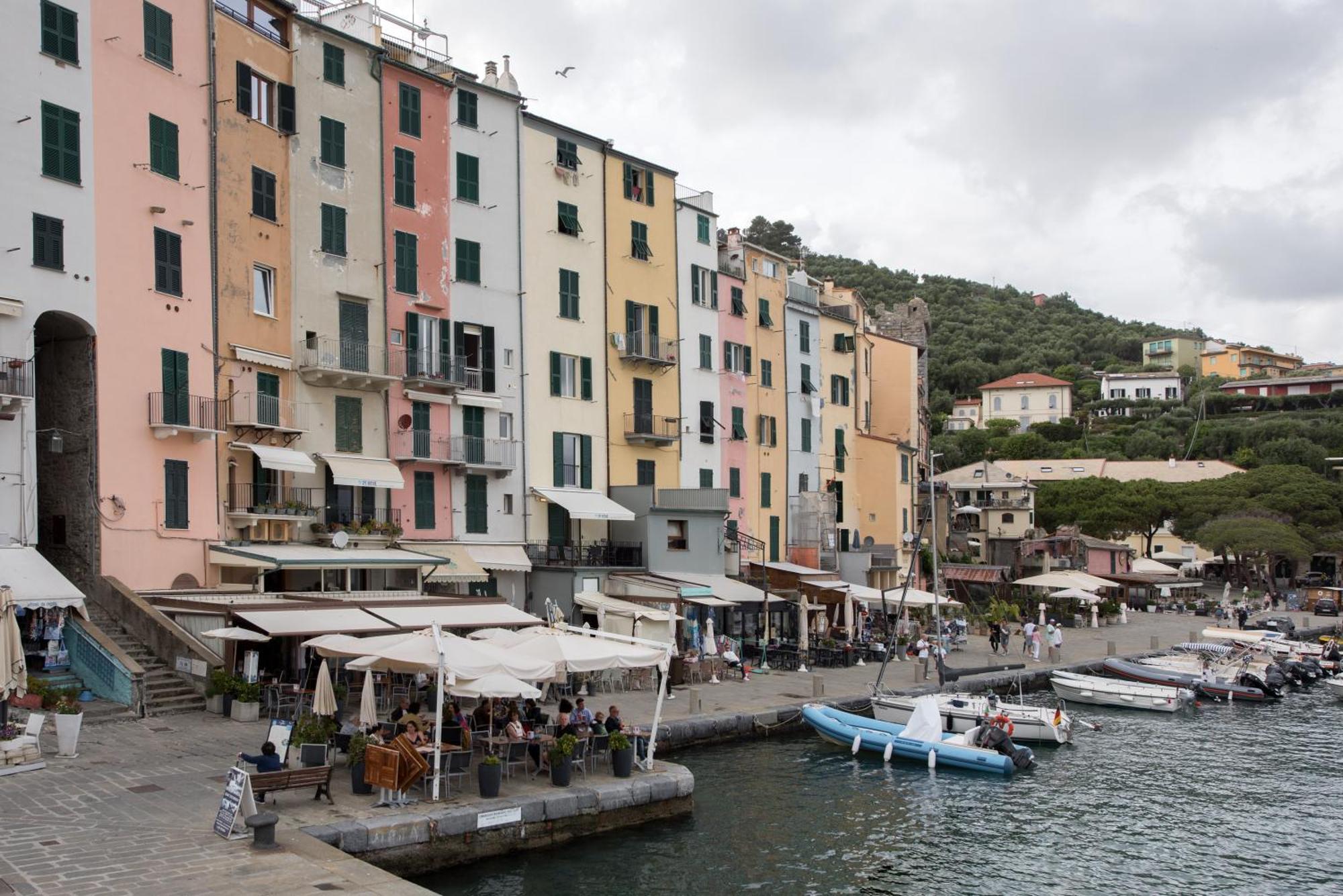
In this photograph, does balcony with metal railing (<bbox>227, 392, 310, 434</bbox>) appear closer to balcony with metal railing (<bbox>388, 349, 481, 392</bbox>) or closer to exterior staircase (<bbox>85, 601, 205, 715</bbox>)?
balcony with metal railing (<bbox>388, 349, 481, 392</bbox>)

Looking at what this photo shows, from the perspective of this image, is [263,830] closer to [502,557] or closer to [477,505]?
[502,557]

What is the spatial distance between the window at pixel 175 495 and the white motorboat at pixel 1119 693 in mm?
31162

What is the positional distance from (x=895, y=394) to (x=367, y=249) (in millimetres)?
40039

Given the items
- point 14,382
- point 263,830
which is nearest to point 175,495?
point 14,382

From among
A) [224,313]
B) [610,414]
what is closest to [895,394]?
[610,414]

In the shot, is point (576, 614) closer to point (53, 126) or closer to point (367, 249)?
point (367, 249)

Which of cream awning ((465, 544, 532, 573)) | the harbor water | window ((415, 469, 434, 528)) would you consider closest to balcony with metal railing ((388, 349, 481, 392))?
window ((415, 469, 434, 528))

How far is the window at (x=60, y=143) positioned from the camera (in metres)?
28.2

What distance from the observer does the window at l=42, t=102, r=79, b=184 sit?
28.2m

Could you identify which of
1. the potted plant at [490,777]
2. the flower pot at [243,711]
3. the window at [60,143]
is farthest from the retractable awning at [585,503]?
the potted plant at [490,777]

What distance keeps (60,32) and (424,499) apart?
56.6 feet

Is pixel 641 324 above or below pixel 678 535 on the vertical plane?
above

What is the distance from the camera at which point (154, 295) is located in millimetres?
30703

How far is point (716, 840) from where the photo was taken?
74.2ft
